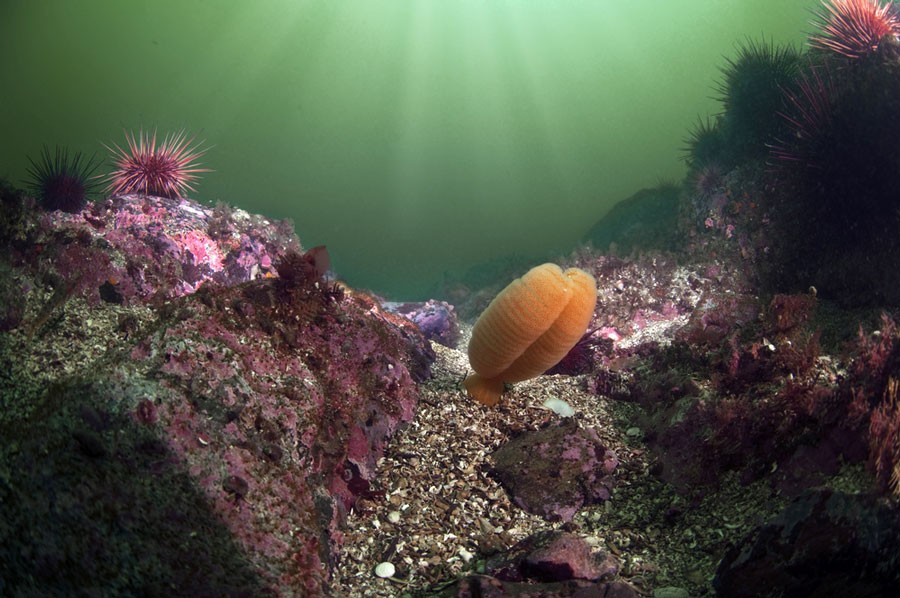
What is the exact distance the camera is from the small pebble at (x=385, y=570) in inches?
101

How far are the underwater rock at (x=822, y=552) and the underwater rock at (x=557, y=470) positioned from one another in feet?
Answer: 3.35

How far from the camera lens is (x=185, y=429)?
6.95ft

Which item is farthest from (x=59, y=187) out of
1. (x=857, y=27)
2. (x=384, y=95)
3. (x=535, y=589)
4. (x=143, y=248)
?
(x=384, y=95)

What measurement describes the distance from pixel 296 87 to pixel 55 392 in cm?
8772

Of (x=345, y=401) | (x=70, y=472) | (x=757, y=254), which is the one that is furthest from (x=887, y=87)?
(x=70, y=472)

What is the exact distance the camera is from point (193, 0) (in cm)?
4931

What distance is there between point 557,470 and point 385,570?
4.52 feet

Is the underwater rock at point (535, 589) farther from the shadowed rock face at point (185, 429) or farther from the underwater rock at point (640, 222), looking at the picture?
the underwater rock at point (640, 222)

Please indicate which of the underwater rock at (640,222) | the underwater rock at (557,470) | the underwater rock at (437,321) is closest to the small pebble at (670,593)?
the underwater rock at (557,470)

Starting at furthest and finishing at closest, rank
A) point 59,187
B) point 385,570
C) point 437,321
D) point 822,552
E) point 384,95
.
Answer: point 384,95 < point 437,321 < point 59,187 < point 385,570 < point 822,552

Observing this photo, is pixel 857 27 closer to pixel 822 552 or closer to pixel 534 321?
pixel 534 321

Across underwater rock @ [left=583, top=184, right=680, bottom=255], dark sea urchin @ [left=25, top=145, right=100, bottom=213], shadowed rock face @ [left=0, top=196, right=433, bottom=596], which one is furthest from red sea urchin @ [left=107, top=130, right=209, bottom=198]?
underwater rock @ [left=583, top=184, right=680, bottom=255]

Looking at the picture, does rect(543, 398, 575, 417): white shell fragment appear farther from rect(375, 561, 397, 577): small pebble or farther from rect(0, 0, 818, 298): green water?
rect(0, 0, 818, 298): green water

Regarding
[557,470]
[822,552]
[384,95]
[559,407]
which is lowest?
[822,552]
